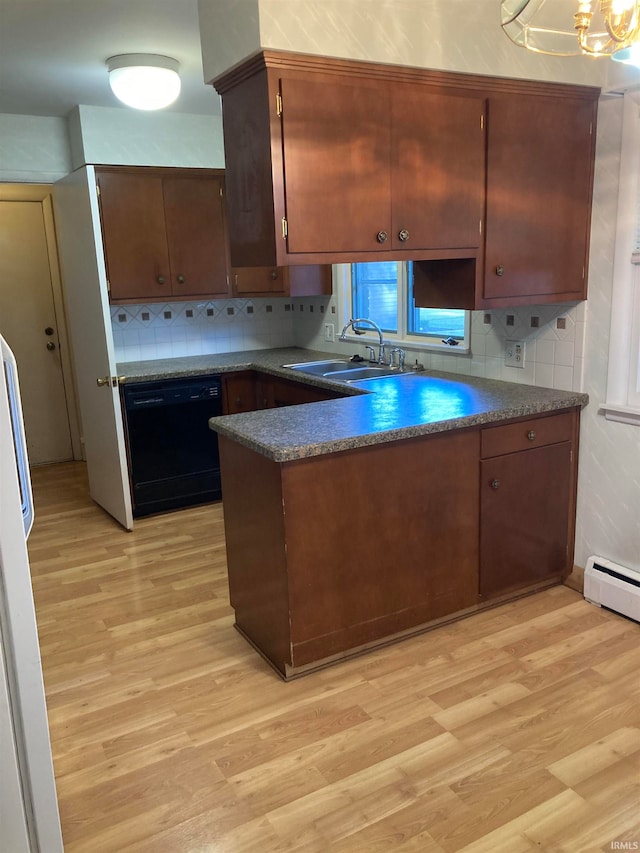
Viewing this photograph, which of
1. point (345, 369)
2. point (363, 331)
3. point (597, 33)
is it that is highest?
point (597, 33)

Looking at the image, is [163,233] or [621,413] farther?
[163,233]

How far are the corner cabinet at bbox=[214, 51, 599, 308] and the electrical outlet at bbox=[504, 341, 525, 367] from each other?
36cm

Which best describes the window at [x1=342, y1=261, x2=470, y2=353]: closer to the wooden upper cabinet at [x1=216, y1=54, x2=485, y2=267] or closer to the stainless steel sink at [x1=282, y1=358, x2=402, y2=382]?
the stainless steel sink at [x1=282, y1=358, x2=402, y2=382]

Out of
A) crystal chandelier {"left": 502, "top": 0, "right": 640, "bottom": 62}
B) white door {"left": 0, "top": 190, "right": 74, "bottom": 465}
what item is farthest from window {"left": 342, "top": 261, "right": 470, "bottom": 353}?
white door {"left": 0, "top": 190, "right": 74, "bottom": 465}

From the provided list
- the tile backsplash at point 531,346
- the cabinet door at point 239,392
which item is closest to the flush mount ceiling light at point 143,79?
the cabinet door at point 239,392

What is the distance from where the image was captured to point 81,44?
118 inches

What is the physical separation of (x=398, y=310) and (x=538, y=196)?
1.30 m

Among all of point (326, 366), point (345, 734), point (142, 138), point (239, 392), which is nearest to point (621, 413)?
point (345, 734)

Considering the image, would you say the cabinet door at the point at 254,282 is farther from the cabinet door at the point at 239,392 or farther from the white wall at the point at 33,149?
the white wall at the point at 33,149

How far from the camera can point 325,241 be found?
2436mm

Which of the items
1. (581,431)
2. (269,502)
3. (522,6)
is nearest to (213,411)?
(269,502)

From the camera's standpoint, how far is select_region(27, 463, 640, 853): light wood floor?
180cm

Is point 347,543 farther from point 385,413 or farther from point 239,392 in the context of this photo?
point 239,392

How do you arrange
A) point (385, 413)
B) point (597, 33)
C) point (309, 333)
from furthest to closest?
point (309, 333), point (385, 413), point (597, 33)
